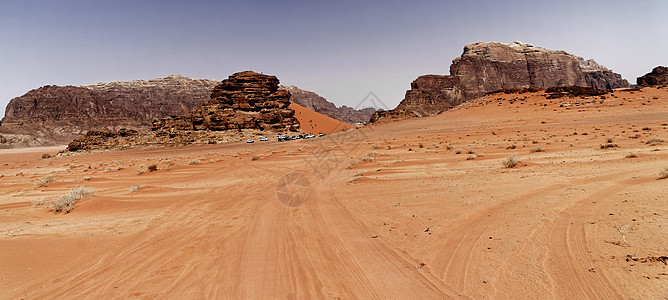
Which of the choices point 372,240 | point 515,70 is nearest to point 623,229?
point 372,240

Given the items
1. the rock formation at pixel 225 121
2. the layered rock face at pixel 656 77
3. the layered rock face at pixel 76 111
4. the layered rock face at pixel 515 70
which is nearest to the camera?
the rock formation at pixel 225 121

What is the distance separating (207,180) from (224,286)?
10.3 metres

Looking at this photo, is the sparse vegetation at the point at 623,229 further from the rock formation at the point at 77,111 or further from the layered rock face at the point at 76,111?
the layered rock face at the point at 76,111

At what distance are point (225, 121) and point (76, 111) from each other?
105 m

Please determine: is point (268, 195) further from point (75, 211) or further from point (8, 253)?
point (8, 253)

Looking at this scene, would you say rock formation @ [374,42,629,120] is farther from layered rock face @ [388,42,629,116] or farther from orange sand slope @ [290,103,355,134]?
orange sand slope @ [290,103,355,134]

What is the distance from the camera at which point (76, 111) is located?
401ft

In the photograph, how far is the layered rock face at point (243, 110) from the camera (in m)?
59.8

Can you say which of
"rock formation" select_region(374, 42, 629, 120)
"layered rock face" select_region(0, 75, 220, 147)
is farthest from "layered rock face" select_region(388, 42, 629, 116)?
"layered rock face" select_region(0, 75, 220, 147)

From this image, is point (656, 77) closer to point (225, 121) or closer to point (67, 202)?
point (225, 121)

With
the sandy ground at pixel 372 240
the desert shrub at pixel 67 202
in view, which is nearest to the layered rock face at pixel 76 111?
the desert shrub at pixel 67 202

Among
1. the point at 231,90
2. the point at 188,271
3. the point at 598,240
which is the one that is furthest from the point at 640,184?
the point at 231,90

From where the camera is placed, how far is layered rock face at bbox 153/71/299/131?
5978cm

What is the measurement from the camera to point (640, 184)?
6.27m
